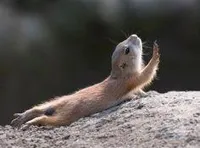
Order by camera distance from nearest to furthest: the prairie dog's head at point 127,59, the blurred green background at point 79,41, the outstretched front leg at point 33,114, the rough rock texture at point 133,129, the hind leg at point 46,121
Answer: the rough rock texture at point 133,129 → the hind leg at point 46,121 → the outstretched front leg at point 33,114 → the prairie dog's head at point 127,59 → the blurred green background at point 79,41

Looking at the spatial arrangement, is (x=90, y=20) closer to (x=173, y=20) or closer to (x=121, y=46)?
(x=173, y=20)

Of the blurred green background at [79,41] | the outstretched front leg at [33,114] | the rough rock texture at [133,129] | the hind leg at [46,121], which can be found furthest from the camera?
the blurred green background at [79,41]

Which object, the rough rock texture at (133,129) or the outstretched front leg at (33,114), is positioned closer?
the rough rock texture at (133,129)

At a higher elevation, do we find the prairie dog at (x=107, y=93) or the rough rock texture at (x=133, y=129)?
the prairie dog at (x=107, y=93)

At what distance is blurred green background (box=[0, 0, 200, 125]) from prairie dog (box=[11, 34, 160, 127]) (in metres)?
6.54

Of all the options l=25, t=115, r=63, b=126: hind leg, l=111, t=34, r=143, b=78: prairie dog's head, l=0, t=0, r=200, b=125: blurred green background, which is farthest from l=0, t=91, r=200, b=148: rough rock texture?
l=0, t=0, r=200, b=125: blurred green background

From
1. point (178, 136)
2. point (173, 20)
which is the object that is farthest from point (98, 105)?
point (173, 20)

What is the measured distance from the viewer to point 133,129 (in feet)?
18.3

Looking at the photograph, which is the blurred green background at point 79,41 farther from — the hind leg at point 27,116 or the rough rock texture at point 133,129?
the rough rock texture at point 133,129

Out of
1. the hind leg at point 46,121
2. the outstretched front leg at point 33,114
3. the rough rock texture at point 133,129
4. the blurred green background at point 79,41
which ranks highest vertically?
the blurred green background at point 79,41

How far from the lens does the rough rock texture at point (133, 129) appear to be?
516 cm

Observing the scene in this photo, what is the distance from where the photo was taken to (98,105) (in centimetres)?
665

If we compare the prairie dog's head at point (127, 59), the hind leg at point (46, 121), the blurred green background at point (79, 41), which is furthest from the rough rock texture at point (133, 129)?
the blurred green background at point (79, 41)

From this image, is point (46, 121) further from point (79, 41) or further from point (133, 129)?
point (79, 41)
